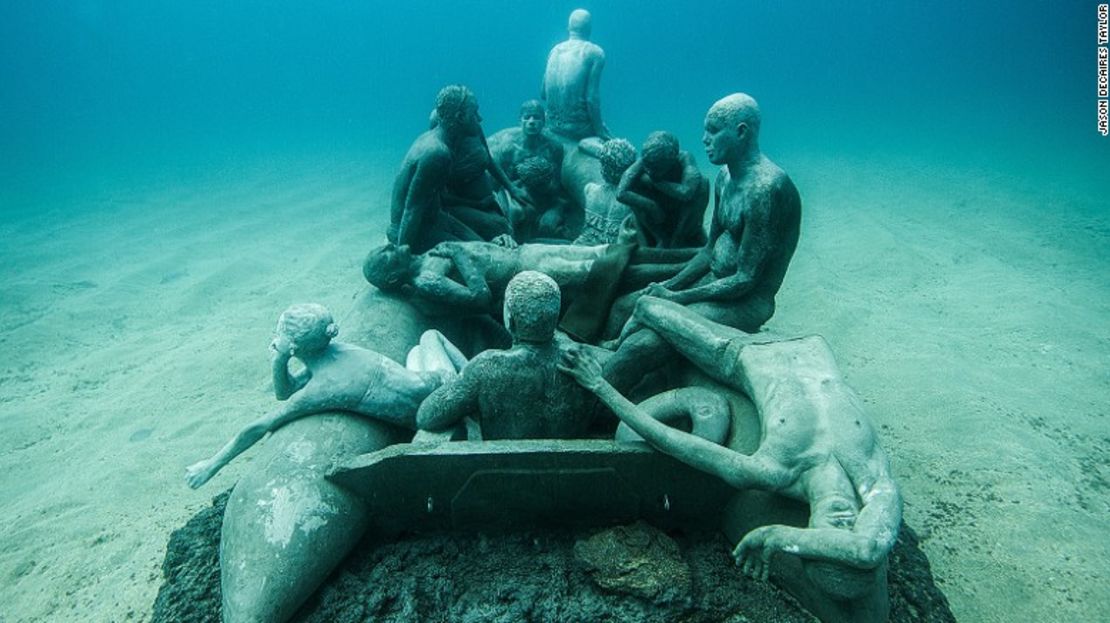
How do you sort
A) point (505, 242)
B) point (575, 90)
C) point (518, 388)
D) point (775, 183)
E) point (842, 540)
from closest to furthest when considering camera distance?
point (842, 540) < point (518, 388) < point (775, 183) < point (505, 242) < point (575, 90)

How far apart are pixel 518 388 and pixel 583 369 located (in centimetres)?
36

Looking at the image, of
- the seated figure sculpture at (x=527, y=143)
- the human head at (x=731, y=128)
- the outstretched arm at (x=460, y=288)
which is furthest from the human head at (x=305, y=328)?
the seated figure sculpture at (x=527, y=143)

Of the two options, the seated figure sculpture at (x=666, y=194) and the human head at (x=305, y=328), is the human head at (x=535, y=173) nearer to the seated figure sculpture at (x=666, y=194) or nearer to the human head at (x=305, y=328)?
the seated figure sculpture at (x=666, y=194)

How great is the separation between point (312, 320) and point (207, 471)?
3.12ft

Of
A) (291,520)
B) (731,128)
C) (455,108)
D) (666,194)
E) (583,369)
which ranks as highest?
(455,108)

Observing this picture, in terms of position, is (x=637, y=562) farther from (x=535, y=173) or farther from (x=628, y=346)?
(x=535, y=173)

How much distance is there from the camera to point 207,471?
3.15m

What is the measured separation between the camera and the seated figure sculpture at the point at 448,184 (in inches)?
201

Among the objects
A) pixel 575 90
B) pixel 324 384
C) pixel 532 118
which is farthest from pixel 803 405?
pixel 575 90

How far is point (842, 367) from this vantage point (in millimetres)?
5695

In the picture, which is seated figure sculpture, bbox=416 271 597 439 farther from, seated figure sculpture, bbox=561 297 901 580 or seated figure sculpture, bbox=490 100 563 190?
seated figure sculpture, bbox=490 100 563 190
